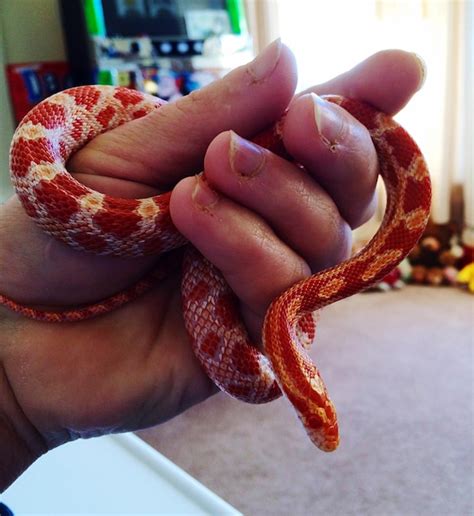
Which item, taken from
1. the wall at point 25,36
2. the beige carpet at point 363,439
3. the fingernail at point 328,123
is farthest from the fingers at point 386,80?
the wall at point 25,36

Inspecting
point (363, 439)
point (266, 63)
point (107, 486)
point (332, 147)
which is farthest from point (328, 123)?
point (363, 439)

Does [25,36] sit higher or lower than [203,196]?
higher

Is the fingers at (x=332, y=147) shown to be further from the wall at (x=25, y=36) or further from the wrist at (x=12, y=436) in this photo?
the wall at (x=25, y=36)

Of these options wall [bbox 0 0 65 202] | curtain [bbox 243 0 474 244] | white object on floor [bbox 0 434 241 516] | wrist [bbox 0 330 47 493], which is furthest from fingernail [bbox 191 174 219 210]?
curtain [bbox 243 0 474 244]

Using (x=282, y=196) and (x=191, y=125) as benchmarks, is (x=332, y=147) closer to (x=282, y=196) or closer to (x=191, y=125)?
(x=282, y=196)

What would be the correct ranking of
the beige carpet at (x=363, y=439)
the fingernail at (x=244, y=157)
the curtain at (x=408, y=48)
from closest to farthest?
the fingernail at (x=244, y=157) → the beige carpet at (x=363, y=439) → the curtain at (x=408, y=48)

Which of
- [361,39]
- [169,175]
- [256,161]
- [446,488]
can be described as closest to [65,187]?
[169,175]
